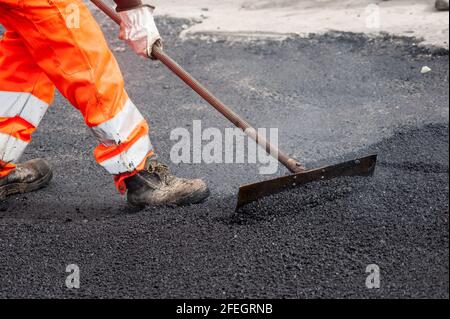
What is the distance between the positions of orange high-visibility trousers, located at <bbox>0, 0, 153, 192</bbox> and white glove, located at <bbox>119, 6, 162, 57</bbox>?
0.62ft

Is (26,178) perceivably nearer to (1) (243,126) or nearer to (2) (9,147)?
(2) (9,147)

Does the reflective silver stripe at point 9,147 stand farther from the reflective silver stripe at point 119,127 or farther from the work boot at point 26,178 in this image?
the reflective silver stripe at point 119,127

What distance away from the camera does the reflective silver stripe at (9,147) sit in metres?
3.45

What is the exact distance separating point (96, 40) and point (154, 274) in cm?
104

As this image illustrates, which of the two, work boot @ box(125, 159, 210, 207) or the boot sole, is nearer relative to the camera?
work boot @ box(125, 159, 210, 207)

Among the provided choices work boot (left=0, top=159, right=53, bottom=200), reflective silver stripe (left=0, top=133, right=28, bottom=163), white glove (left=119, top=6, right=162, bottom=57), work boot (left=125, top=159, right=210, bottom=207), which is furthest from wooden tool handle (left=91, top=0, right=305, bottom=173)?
work boot (left=0, top=159, right=53, bottom=200)

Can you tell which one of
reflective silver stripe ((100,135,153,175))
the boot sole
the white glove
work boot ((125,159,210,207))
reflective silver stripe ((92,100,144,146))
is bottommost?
the boot sole

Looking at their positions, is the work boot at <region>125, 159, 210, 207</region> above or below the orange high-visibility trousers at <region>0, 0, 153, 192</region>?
below

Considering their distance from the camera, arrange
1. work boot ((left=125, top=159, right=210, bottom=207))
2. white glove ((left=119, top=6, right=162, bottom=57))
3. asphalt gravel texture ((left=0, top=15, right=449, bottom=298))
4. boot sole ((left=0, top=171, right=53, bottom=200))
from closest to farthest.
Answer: asphalt gravel texture ((left=0, top=15, right=449, bottom=298))
white glove ((left=119, top=6, right=162, bottom=57))
work boot ((left=125, top=159, right=210, bottom=207))
boot sole ((left=0, top=171, right=53, bottom=200))

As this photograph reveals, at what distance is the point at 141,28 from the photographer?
3.22 meters

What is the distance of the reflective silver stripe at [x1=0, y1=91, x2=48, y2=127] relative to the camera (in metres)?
3.40

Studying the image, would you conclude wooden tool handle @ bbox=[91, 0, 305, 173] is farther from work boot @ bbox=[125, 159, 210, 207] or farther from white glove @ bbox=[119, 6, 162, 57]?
work boot @ bbox=[125, 159, 210, 207]

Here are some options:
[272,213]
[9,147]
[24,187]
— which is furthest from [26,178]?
[272,213]
